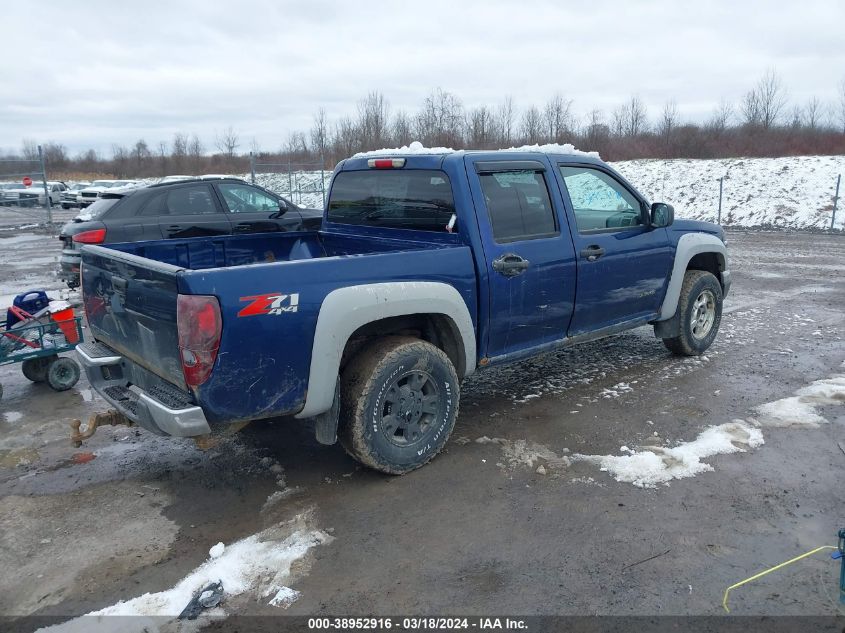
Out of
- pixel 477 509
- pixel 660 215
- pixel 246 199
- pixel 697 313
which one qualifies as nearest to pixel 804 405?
pixel 697 313

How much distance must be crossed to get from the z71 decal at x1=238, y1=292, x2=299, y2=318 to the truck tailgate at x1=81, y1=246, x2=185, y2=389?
0.35 meters

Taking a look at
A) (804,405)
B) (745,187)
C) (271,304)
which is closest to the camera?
(271,304)

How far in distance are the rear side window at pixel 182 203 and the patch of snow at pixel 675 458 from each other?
672cm

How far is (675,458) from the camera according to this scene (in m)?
4.16

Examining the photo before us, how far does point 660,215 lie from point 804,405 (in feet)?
6.12

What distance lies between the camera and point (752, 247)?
15641 mm

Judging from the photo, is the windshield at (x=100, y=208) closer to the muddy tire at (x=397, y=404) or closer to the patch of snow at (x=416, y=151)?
the patch of snow at (x=416, y=151)

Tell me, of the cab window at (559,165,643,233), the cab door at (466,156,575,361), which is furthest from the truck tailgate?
the cab window at (559,165,643,233)

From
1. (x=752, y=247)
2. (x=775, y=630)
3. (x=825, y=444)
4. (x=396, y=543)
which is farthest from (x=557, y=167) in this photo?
(x=752, y=247)

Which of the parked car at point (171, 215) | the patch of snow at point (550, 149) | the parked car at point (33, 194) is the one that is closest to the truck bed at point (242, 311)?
the patch of snow at point (550, 149)

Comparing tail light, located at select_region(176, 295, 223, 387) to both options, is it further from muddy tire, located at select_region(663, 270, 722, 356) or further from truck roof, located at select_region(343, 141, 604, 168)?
muddy tire, located at select_region(663, 270, 722, 356)

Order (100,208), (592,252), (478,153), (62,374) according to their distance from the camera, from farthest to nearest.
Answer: (100,208), (62,374), (592,252), (478,153)

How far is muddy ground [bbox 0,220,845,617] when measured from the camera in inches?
116

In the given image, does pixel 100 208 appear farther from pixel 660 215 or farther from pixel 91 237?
pixel 660 215
